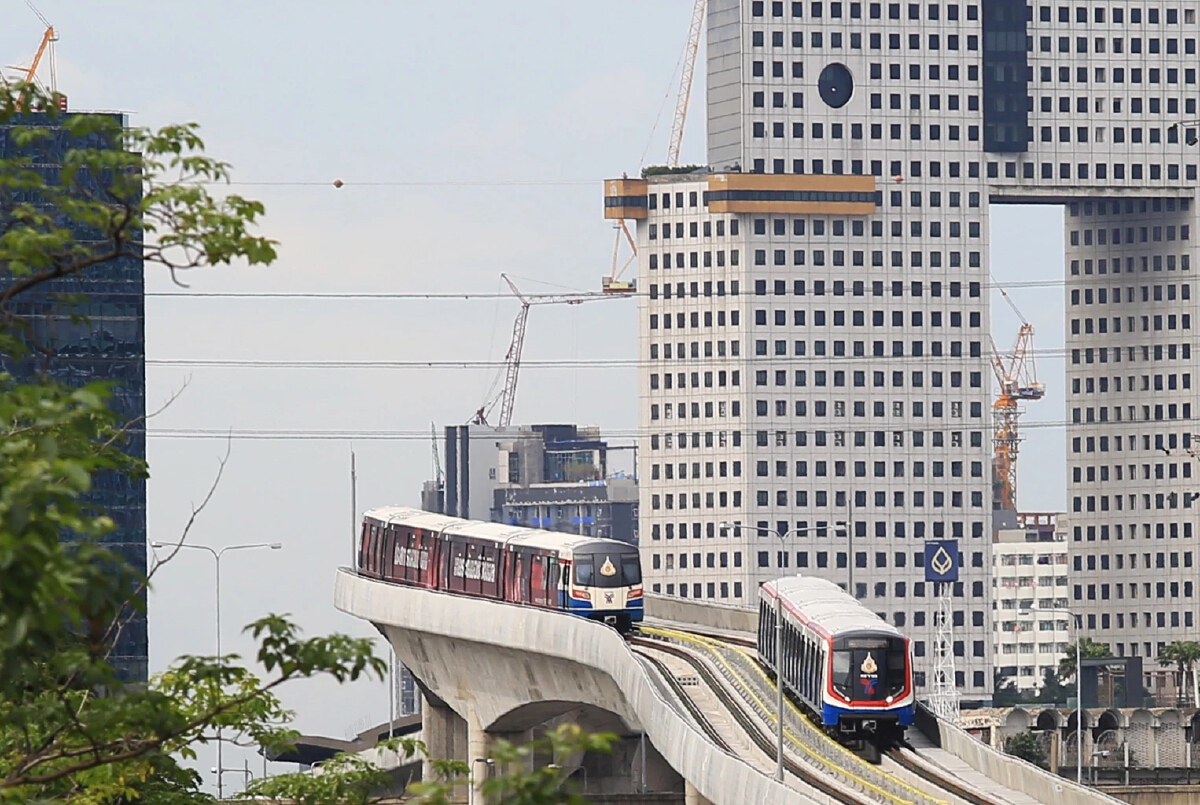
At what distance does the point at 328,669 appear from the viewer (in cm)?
1800

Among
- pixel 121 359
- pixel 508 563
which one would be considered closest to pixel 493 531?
pixel 508 563

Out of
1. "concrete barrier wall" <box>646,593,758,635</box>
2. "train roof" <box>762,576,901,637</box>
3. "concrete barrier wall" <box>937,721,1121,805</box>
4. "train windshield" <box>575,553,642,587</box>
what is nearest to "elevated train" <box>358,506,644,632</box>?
"train windshield" <box>575,553,642,587</box>

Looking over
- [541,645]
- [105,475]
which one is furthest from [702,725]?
[105,475]

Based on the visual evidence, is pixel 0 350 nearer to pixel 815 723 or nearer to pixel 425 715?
pixel 815 723

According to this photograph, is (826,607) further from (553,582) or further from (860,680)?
(553,582)

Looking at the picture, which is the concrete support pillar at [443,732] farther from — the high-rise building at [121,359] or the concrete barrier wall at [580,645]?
the high-rise building at [121,359]

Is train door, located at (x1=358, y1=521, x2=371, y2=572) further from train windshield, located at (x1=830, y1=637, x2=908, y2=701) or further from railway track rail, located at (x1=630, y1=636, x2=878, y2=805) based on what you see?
train windshield, located at (x1=830, y1=637, x2=908, y2=701)

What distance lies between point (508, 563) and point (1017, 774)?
1305 inches

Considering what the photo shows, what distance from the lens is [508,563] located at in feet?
297

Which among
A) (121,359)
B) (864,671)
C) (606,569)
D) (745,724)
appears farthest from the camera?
(121,359)

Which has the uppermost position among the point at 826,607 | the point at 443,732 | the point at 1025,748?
the point at 826,607

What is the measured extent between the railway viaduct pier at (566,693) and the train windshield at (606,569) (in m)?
1.63

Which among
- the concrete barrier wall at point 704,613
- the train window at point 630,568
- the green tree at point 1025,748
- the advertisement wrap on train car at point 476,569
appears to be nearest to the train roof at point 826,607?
the train window at point 630,568

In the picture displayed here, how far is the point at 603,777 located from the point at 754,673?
5085 cm
